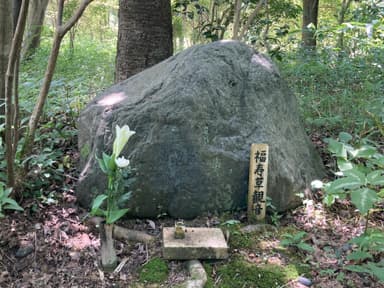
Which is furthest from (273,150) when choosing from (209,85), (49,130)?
(49,130)

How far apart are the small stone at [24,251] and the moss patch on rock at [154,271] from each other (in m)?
0.73

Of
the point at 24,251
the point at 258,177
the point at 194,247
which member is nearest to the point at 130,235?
the point at 194,247

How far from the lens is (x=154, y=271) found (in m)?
2.49

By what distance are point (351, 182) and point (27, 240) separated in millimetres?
2012

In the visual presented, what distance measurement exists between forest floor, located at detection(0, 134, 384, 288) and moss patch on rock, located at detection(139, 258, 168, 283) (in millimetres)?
18

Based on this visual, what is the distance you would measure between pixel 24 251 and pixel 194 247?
1.07m

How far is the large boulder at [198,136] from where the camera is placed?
2947mm

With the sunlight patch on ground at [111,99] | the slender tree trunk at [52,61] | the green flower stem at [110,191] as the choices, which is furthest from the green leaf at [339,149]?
the slender tree trunk at [52,61]

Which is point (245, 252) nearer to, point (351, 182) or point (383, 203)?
point (351, 182)

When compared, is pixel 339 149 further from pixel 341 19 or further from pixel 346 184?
pixel 341 19

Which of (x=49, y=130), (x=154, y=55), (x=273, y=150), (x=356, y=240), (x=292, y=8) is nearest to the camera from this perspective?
(x=356, y=240)

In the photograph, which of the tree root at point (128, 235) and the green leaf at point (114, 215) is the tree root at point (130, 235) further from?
the green leaf at point (114, 215)

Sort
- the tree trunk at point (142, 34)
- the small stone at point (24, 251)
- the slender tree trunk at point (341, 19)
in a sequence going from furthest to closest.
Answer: the slender tree trunk at point (341, 19)
the tree trunk at point (142, 34)
the small stone at point (24, 251)

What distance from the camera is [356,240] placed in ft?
7.78
